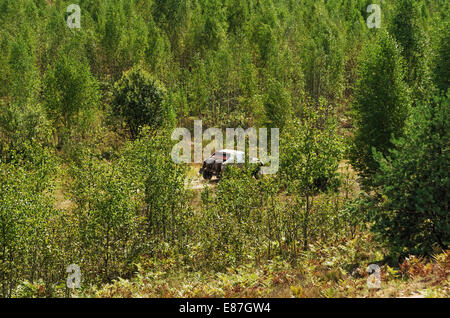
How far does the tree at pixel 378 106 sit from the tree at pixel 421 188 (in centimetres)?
1386

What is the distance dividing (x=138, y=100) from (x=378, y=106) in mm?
23049

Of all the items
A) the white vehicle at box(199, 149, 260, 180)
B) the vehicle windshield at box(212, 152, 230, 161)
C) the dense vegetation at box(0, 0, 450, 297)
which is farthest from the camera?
the vehicle windshield at box(212, 152, 230, 161)

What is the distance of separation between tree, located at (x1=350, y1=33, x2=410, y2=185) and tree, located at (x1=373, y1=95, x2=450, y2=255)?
13.9 metres

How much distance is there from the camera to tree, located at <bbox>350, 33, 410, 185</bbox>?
99.3 feet

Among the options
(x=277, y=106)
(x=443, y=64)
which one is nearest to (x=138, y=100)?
(x=277, y=106)

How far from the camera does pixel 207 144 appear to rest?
55.4m

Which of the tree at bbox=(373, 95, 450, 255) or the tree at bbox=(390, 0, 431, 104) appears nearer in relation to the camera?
the tree at bbox=(373, 95, 450, 255)

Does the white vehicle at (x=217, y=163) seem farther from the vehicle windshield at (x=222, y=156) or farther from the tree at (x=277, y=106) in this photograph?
the tree at (x=277, y=106)

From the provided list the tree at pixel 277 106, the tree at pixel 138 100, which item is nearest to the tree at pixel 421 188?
the tree at pixel 277 106

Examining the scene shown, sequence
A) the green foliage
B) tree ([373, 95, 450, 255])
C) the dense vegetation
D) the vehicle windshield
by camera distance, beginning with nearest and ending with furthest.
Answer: tree ([373, 95, 450, 255]), the dense vegetation, the green foliage, the vehicle windshield

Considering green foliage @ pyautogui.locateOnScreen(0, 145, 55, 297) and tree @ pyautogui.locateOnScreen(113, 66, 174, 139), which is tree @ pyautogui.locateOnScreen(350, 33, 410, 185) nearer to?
tree @ pyautogui.locateOnScreen(113, 66, 174, 139)

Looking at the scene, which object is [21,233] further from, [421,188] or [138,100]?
[138,100]

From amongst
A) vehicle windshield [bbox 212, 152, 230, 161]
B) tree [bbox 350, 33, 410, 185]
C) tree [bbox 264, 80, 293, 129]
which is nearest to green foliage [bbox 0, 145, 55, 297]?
vehicle windshield [bbox 212, 152, 230, 161]
